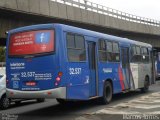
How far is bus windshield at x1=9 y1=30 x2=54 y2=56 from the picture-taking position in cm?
1289

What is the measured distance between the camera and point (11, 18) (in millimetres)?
26469

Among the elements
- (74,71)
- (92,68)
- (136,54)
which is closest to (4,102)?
(92,68)

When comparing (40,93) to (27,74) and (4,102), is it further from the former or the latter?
(4,102)

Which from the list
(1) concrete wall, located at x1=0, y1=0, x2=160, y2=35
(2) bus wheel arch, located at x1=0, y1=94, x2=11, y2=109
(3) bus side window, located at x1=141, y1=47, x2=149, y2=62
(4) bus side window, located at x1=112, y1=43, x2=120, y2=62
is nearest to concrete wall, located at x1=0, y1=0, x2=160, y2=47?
(1) concrete wall, located at x1=0, y1=0, x2=160, y2=35

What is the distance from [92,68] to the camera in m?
15.0

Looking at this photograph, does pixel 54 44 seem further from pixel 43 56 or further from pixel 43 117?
pixel 43 117

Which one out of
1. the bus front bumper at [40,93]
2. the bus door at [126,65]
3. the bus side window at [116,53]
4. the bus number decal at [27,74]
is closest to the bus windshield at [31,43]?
the bus number decal at [27,74]

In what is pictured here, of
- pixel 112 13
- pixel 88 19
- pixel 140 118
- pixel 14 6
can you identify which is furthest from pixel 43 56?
pixel 112 13

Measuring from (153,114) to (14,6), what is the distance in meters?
14.5

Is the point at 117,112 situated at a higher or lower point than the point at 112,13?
lower

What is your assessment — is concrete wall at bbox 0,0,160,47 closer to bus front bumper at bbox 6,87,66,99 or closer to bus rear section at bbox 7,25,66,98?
bus rear section at bbox 7,25,66,98

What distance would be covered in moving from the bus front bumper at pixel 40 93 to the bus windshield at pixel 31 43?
1.29 metres

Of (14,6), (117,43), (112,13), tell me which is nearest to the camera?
(117,43)

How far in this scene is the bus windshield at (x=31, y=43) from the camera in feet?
42.3
